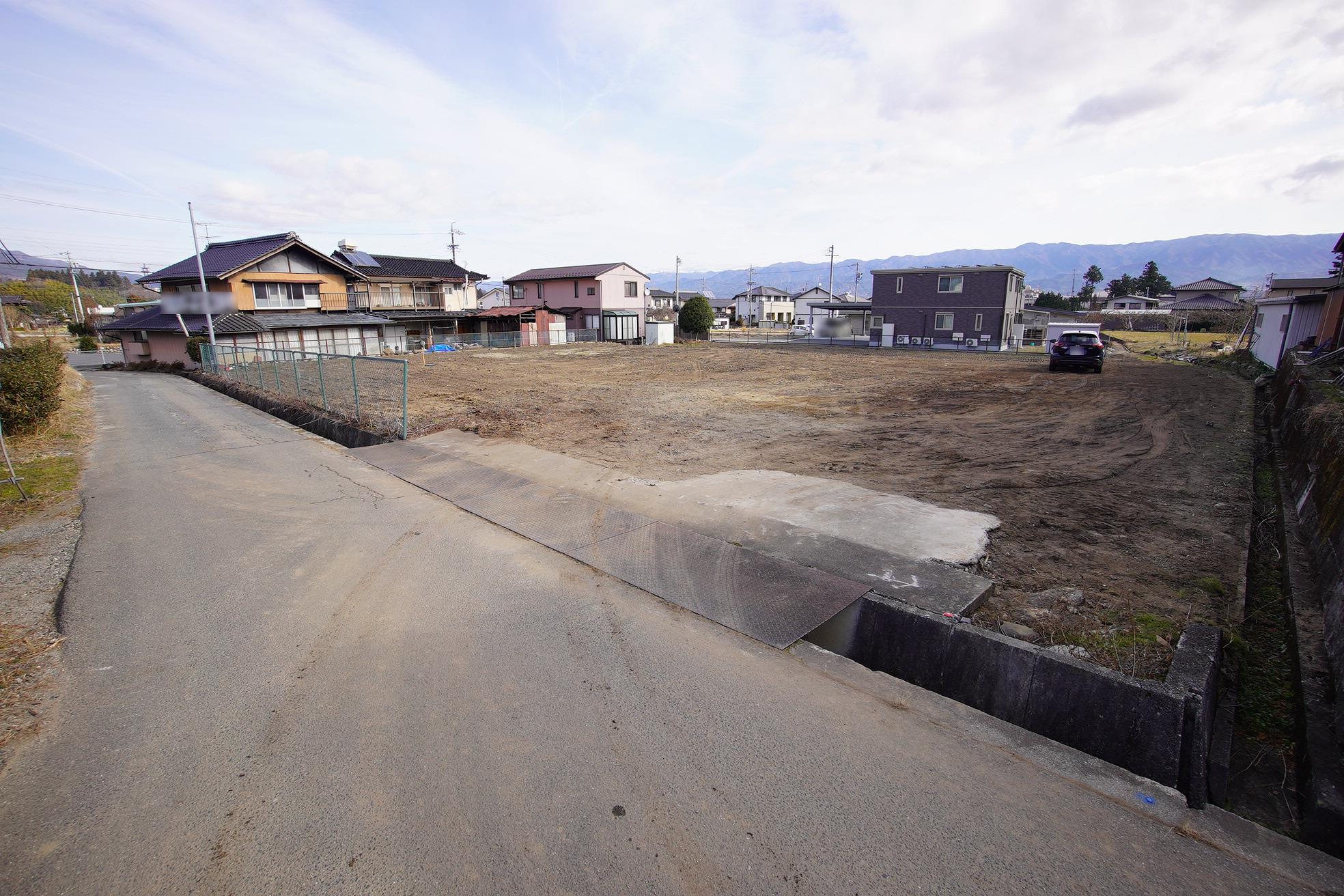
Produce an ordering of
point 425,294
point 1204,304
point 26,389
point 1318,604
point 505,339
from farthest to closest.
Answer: point 1204,304 < point 425,294 < point 505,339 < point 26,389 < point 1318,604

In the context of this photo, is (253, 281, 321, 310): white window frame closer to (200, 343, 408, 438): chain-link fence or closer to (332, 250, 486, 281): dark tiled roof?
(332, 250, 486, 281): dark tiled roof

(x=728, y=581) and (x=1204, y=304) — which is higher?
(x=1204, y=304)

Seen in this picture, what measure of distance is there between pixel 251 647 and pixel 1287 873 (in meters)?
6.30

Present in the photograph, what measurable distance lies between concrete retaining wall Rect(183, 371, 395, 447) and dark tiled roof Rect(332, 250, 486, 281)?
26127 mm

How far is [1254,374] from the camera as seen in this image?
2122 cm

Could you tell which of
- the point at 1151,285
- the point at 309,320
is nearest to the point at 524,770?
the point at 309,320

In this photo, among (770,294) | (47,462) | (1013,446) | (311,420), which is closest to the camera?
(47,462)

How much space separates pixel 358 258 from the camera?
4619 centimetres

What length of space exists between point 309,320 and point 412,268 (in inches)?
544

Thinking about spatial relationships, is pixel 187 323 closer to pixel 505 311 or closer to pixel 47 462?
pixel 505 311

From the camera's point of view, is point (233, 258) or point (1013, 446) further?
point (233, 258)

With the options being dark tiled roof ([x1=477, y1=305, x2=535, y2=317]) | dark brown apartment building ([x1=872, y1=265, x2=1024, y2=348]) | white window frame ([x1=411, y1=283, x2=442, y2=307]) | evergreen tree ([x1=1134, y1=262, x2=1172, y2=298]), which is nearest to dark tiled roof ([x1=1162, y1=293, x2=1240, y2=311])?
evergreen tree ([x1=1134, y1=262, x2=1172, y2=298])

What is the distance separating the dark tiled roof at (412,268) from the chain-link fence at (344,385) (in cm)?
2407

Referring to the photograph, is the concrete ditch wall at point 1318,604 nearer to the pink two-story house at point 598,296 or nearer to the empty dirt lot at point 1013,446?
the empty dirt lot at point 1013,446
